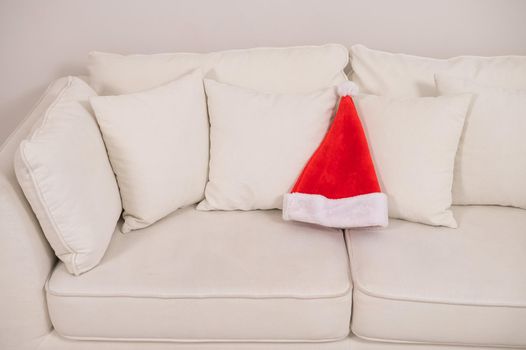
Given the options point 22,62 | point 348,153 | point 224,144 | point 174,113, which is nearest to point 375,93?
point 348,153

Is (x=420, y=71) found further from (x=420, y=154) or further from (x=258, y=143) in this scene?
(x=258, y=143)

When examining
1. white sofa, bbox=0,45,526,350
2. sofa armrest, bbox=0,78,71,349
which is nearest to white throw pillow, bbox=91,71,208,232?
white sofa, bbox=0,45,526,350

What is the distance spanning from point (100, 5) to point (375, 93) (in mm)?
1127

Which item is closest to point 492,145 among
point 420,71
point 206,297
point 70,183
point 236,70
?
point 420,71

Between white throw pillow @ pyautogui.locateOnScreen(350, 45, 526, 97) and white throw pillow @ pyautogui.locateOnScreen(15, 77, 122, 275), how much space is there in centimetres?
96

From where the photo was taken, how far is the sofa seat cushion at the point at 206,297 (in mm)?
1299

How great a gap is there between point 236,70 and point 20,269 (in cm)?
93

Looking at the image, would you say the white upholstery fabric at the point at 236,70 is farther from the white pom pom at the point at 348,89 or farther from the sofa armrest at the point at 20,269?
the sofa armrest at the point at 20,269

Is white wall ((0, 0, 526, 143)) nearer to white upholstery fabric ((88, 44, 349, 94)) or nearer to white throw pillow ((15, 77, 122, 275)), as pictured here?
white upholstery fabric ((88, 44, 349, 94))

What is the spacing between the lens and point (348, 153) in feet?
4.93

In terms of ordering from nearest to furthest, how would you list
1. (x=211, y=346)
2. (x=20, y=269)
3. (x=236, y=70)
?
(x=20, y=269)
(x=211, y=346)
(x=236, y=70)

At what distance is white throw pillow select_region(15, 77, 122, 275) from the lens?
4.03ft

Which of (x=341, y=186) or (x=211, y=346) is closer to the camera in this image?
(x=211, y=346)

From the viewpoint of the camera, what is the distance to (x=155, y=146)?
4.80 ft
